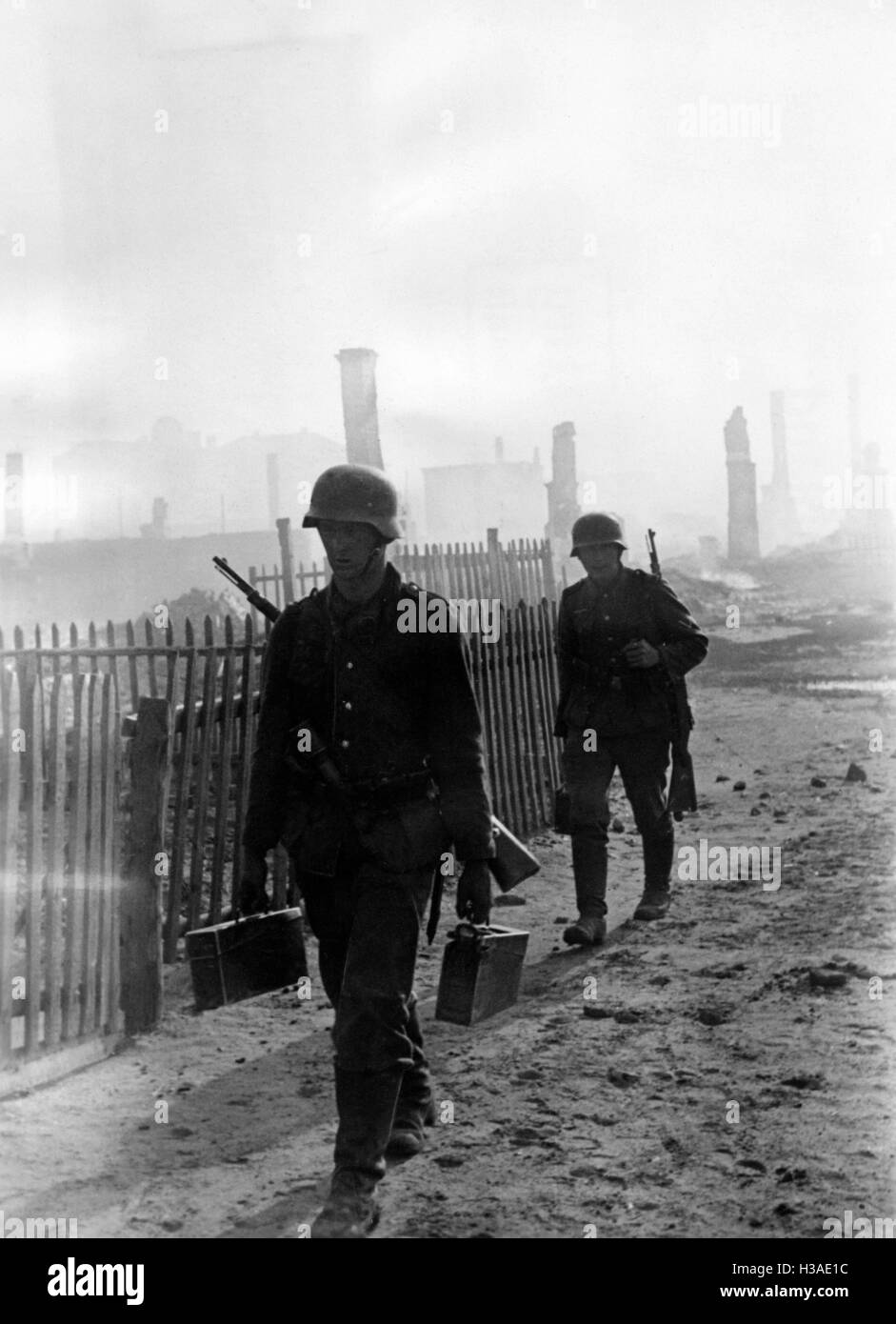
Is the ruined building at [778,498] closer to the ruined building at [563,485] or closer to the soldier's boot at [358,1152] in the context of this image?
the ruined building at [563,485]

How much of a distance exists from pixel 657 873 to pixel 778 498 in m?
71.5

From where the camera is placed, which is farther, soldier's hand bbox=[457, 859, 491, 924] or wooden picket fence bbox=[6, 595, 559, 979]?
wooden picket fence bbox=[6, 595, 559, 979]

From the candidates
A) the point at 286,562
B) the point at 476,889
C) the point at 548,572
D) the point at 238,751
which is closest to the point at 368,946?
the point at 476,889

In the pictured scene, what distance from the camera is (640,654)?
667cm

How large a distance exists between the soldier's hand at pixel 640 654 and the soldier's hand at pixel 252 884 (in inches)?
122

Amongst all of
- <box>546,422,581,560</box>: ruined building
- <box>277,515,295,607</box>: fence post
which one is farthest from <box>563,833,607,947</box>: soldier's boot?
<box>546,422,581,560</box>: ruined building

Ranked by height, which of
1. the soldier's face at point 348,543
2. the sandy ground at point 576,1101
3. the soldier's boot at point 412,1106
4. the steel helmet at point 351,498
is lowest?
the sandy ground at point 576,1101

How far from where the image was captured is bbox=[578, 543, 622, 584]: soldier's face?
677 centimetres

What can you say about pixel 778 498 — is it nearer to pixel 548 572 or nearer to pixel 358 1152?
pixel 548 572

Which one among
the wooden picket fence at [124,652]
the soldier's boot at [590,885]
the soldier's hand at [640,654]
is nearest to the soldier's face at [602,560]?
the soldier's hand at [640,654]

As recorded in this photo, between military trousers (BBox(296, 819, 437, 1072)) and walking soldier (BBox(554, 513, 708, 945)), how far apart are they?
2.88 metres

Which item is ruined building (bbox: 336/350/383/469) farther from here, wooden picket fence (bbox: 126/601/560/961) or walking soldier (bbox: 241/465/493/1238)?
walking soldier (bbox: 241/465/493/1238)

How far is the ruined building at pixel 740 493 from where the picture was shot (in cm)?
4766
